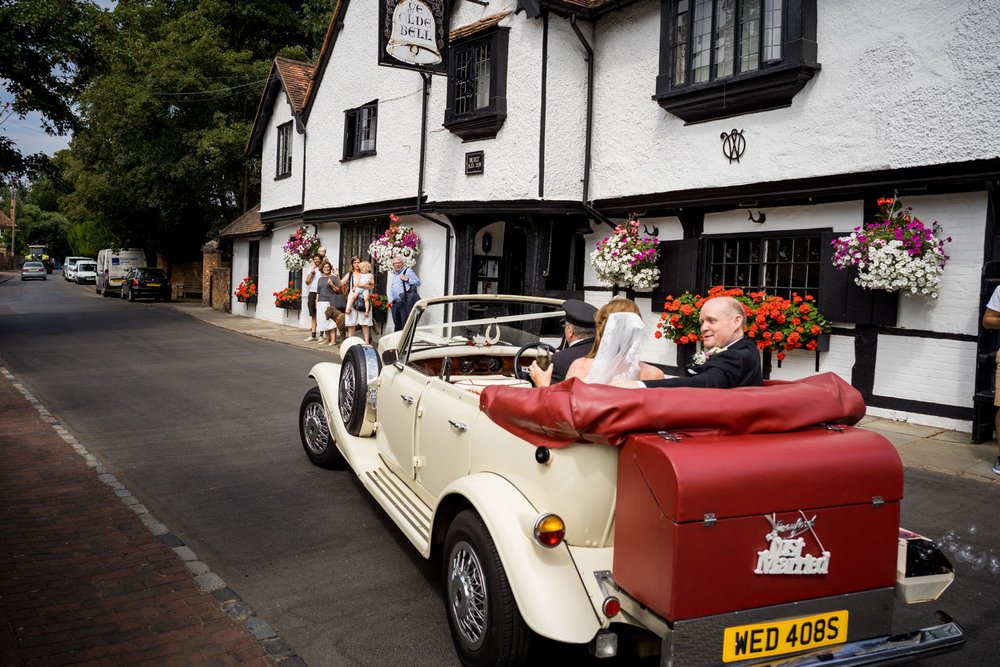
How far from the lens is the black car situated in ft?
107

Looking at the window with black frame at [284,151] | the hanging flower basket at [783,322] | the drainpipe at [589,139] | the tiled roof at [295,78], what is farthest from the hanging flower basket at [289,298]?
the hanging flower basket at [783,322]

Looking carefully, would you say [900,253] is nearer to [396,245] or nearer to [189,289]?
[396,245]

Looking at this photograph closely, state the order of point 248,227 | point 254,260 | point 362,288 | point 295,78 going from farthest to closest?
1. point 254,260
2. point 248,227
3. point 295,78
4. point 362,288

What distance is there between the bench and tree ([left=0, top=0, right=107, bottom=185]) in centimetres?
1677

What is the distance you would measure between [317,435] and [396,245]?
997cm

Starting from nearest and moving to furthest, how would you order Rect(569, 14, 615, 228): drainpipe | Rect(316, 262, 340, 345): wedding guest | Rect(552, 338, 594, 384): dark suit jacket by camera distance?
1. Rect(552, 338, 594, 384): dark suit jacket
2. Rect(569, 14, 615, 228): drainpipe
3. Rect(316, 262, 340, 345): wedding guest

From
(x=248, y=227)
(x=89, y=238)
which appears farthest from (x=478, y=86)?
(x=89, y=238)

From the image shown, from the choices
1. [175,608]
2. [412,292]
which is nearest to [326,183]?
[412,292]

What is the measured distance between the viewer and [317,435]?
636cm

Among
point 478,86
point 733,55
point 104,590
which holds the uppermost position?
point 478,86

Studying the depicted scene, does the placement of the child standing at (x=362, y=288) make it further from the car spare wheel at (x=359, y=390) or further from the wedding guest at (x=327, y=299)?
the car spare wheel at (x=359, y=390)

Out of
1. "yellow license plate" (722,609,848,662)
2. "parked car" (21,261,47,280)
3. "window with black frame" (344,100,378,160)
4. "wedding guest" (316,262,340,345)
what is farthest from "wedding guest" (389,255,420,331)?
"parked car" (21,261,47,280)

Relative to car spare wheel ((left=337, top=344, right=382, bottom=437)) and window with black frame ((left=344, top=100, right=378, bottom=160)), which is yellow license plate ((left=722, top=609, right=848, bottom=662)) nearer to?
car spare wheel ((left=337, top=344, right=382, bottom=437))

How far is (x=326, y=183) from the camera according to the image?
64.1 ft
